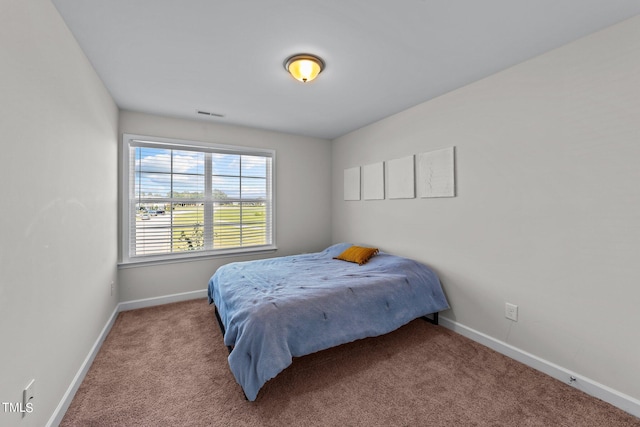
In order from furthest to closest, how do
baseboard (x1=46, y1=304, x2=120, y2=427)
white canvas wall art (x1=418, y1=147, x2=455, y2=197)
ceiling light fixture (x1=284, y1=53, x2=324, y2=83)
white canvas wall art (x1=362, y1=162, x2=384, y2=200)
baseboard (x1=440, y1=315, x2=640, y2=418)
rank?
1. white canvas wall art (x1=362, y1=162, x2=384, y2=200)
2. white canvas wall art (x1=418, y1=147, x2=455, y2=197)
3. ceiling light fixture (x1=284, y1=53, x2=324, y2=83)
4. baseboard (x1=440, y1=315, x2=640, y2=418)
5. baseboard (x1=46, y1=304, x2=120, y2=427)

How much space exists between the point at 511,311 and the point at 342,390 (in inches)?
62.0

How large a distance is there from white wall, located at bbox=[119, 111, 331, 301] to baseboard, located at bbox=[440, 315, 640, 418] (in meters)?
2.52

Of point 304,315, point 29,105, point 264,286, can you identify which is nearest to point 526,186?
point 304,315

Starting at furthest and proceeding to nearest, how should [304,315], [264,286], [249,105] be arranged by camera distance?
[249,105]
[264,286]
[304,315]

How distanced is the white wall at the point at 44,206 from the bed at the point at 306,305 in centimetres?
96

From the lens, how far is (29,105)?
1251 mm

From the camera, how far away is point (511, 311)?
7.29 ft

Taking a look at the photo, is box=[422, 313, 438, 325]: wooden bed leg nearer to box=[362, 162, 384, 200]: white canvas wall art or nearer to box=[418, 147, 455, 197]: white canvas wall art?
box=[418, 147, 455, 197]: white canvas wall art

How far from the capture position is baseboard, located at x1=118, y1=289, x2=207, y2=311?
3.16m

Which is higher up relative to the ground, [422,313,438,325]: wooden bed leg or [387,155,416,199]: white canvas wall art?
[387,155,416,199]: white canvas wall art

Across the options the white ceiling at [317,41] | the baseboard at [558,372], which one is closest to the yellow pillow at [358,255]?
the baseboard at [558,372]

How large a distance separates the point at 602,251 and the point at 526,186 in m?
0.64

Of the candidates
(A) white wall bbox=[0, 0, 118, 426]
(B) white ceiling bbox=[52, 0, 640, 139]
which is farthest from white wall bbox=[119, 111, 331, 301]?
(A) white wall bbox=[0, 0, 118, 426]

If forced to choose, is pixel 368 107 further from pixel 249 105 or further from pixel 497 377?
pixel 497 377
